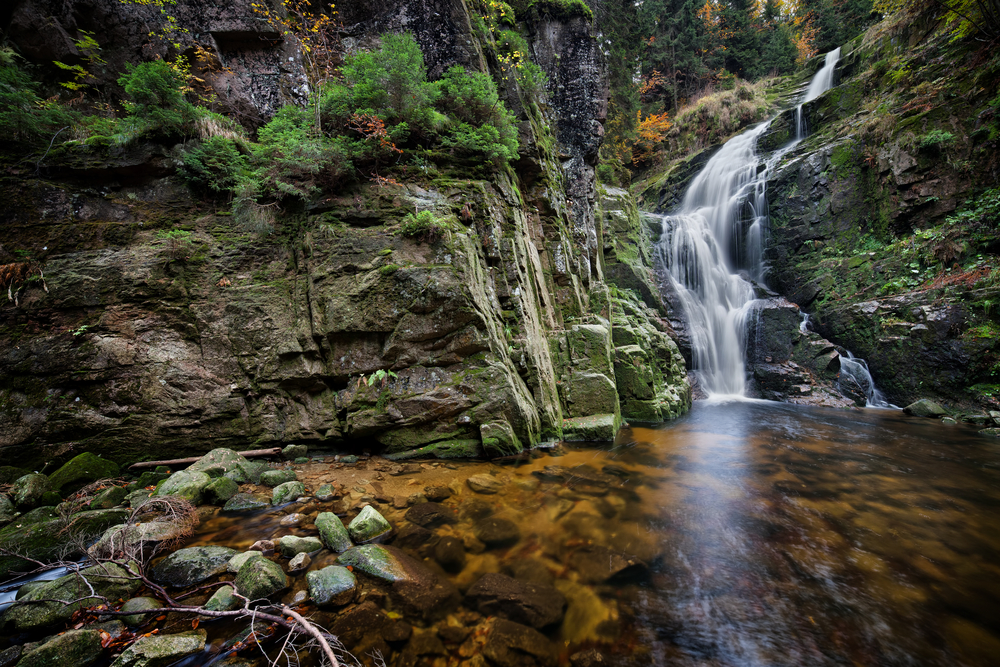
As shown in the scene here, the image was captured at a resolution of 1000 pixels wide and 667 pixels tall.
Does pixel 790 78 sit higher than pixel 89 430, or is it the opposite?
pixel 790 78

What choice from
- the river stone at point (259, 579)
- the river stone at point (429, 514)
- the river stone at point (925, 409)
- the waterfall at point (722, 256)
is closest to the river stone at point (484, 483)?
the river stone at point (429, 514)

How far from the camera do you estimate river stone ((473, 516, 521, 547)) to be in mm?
3516

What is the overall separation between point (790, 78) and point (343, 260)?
27.6m

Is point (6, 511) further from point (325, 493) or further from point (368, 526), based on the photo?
point (368, 526)

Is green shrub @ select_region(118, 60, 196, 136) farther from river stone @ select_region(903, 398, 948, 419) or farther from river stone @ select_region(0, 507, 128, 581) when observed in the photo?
river stone @ select_region(903, 398, 948, 419)

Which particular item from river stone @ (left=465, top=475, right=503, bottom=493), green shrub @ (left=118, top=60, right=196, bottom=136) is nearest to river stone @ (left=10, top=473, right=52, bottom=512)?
river stone @ (left=465, top=475, right=503, bottom=493)

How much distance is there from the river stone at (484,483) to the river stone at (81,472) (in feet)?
14.3

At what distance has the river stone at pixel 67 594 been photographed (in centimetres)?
225

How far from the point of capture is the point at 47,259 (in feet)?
15.4

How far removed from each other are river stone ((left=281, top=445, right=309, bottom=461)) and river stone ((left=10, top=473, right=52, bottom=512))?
7.28 feet

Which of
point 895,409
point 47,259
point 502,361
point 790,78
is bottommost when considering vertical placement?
point 895,409

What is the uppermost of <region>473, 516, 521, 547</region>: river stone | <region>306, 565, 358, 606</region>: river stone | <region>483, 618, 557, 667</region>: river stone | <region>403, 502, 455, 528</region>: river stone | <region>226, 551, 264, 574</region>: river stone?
<region>226, 551, 264, 574</region>: river stone

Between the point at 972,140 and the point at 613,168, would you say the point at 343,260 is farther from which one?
the point at 972,140

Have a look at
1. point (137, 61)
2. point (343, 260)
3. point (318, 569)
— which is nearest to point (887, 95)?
point (343, 260)
